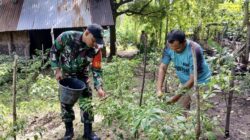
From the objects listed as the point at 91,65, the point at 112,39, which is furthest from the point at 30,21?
the point at 91,65

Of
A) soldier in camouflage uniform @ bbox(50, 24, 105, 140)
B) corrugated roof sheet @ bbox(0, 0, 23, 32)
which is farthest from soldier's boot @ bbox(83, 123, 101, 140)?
corrugated roof sheet @ bbox(0, 0, 23, 32)

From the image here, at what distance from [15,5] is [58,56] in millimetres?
8878

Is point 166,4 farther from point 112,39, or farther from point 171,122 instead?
point 171,122

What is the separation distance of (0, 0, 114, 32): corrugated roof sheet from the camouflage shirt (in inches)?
277

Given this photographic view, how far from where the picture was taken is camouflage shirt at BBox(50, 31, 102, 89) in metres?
4.12

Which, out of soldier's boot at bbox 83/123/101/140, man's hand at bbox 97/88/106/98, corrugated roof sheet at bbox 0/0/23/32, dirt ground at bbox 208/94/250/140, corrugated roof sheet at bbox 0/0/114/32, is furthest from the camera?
corrugated roof sheet at bbox 0/0/23/32

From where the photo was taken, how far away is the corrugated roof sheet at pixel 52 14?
11.4 metres

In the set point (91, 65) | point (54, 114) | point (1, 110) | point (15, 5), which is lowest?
point (54, 114)

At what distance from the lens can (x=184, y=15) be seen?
49.5ft

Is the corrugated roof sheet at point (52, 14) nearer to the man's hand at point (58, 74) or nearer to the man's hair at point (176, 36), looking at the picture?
the man's hand at point (58, 74)

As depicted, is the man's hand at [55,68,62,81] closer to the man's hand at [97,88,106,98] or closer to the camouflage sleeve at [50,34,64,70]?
the camouflage sleeve at [50,34,64,70]

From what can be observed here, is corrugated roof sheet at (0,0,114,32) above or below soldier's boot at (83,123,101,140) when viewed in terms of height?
above

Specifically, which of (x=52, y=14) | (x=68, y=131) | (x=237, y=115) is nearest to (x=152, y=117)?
(x=68, y=131)

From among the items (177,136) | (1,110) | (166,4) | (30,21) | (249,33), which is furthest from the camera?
(166,4)
